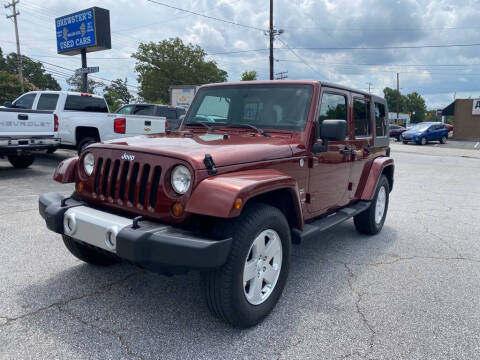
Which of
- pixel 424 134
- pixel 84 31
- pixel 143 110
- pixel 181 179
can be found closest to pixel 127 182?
pixel 181 179

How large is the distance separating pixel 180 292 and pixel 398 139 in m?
36.8

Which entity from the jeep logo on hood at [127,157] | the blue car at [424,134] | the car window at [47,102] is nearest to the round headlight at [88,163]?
the jeep logo on hood at [127,157]

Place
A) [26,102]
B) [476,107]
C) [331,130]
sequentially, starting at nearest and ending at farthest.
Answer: [331,130] < [26,102] < [476,107]

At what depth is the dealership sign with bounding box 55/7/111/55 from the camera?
17.0 meters

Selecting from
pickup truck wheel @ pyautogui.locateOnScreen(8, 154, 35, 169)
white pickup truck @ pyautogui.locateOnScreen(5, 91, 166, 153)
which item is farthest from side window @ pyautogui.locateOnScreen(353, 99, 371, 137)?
pickup truck wheel @ pyautogui.locateOnScreen(8, 154, 35, 169)

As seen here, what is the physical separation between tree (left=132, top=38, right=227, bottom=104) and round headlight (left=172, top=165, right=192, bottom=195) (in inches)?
2314

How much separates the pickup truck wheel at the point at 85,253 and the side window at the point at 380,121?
3.74 m

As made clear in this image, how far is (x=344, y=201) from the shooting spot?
4.51 meters

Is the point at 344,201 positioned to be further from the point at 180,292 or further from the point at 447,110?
the point at 447,110

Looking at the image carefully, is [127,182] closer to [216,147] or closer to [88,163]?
[88,163]

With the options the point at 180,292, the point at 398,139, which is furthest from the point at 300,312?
the point at 398,139

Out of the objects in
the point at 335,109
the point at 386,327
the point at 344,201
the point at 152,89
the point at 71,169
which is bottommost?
the point at 386,327

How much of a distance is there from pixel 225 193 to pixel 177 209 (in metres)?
0.37

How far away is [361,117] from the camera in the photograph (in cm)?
482
